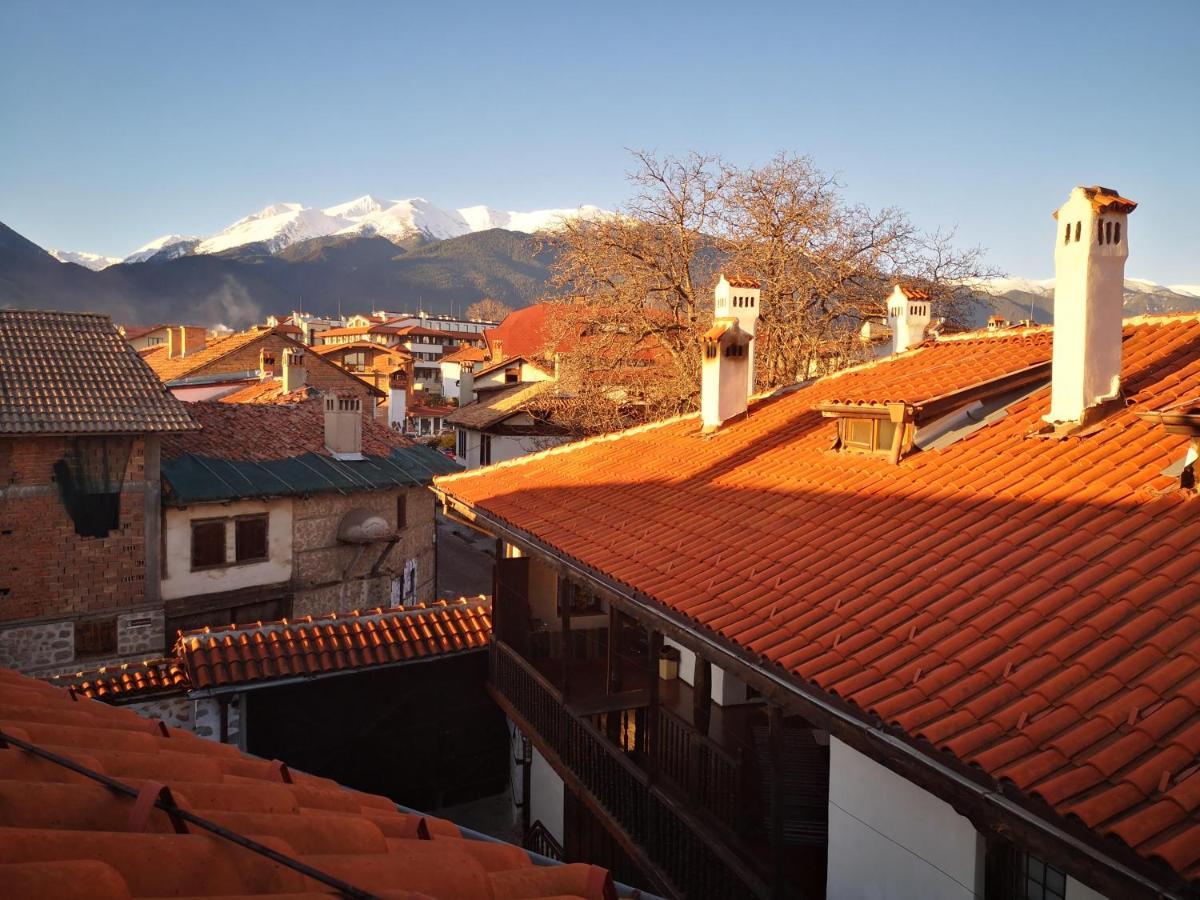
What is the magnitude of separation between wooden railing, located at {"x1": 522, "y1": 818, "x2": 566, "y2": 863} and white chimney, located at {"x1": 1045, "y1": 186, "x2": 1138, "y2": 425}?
7490 mm

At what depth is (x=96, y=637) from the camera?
1589cm

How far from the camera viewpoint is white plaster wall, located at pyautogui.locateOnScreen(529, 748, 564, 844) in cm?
991

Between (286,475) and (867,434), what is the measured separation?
14378 millimetres

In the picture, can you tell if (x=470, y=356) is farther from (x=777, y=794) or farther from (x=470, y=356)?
(x=777, y=794)

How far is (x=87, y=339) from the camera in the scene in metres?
18.0

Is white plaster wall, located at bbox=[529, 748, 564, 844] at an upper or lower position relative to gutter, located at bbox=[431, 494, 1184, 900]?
lower

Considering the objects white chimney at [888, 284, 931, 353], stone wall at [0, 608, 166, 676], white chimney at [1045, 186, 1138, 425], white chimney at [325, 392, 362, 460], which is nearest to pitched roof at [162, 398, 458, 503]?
white chimney at [325, 392, 362, 460]

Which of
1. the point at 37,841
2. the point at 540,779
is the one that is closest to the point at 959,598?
the point at 37,841

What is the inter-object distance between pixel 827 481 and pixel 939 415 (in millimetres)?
1100

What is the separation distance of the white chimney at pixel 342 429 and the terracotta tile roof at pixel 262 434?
0.95ft

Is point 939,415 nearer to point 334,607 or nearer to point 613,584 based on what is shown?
point 613,584

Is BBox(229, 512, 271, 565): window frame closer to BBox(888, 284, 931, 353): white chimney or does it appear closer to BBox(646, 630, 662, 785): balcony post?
BBox(646, 630, 662, 785): balcony post

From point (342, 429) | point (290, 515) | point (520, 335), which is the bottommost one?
point (290, 515)

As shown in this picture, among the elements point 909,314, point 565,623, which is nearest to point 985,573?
point 565,623
